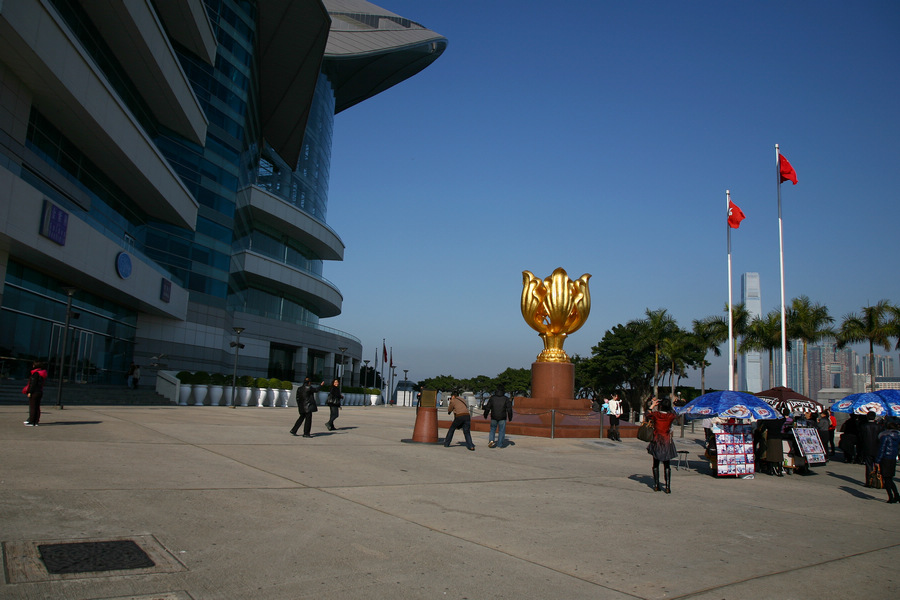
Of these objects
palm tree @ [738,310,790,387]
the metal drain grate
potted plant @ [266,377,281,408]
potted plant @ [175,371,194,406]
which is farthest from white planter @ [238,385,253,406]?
palm tree @ [738,310,790,387]

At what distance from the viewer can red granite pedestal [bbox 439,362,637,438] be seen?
72.2 ft

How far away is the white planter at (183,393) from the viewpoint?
2990 centimetres

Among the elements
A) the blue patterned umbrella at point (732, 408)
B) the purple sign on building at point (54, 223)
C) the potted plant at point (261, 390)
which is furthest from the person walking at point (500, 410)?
the potted plant at point (261, 390)

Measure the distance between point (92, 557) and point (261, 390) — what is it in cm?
3018

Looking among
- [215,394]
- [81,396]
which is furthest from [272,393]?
[81,396]

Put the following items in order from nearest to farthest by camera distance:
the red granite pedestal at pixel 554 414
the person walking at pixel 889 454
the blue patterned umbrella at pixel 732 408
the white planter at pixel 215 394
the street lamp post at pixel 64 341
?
the person walking at pixel 889 454
the blue patterned umbrella at pixel 732 408
the street lamp post at pixel 64 341
the red granite pedestal at pixel 554 414
the white planter at pixel 215 394

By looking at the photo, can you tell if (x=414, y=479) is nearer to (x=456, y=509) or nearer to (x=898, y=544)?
(x=456, y=509)

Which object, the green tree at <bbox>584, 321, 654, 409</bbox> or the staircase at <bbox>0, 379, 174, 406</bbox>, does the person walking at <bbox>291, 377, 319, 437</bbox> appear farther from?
the green tree at <bbox>584, 321, 654, 409</bbox>

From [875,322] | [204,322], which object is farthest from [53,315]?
[875,322]

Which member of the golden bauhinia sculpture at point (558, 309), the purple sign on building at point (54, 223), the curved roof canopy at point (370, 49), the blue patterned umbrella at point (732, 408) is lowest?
the blue patterned umbrella at point (732, 408)

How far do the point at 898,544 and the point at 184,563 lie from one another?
7.71 metres

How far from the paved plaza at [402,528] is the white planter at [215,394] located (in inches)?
738

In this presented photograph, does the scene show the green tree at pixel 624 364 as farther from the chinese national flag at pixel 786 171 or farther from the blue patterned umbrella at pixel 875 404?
the blue patterned umbrella at pixel 875 404

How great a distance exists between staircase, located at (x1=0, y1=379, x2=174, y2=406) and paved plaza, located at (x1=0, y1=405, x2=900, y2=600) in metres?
10.1
